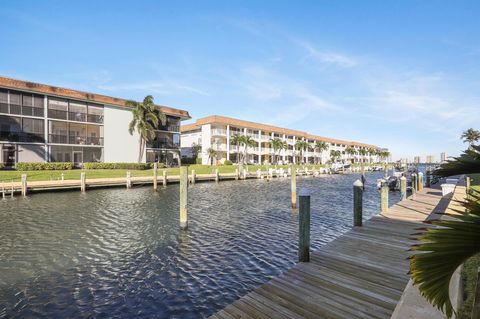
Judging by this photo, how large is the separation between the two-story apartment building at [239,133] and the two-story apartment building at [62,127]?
53.6ft

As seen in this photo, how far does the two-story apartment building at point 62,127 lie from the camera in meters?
35.9

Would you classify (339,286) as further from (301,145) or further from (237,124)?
(301,145)

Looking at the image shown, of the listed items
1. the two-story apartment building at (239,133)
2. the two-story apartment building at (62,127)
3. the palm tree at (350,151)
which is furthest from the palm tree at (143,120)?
the palm tree at (350,151)

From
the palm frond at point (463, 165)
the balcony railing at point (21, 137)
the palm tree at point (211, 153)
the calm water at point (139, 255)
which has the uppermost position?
the balcony railing at point (21, 137)

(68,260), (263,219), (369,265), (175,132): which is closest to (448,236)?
(369,265)

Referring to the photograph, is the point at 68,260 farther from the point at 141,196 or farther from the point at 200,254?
the point at 141,196

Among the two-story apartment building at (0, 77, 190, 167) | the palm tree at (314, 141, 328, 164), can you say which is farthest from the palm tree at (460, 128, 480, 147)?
the two-story apartment building at (0, 77, 190, 167)

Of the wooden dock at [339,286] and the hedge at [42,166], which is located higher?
the hedge at [42,166]

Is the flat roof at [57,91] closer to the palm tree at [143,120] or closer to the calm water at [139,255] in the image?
the palm tree at [143,120]

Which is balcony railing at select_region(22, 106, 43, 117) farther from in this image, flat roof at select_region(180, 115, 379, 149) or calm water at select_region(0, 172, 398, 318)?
flat roof at select_region(180, 115, 379, 149)

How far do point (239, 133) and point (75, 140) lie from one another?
1554 inches

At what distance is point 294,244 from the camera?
39.3ft

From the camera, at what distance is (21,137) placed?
36.4 meters

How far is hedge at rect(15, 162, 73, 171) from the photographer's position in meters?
34.0
